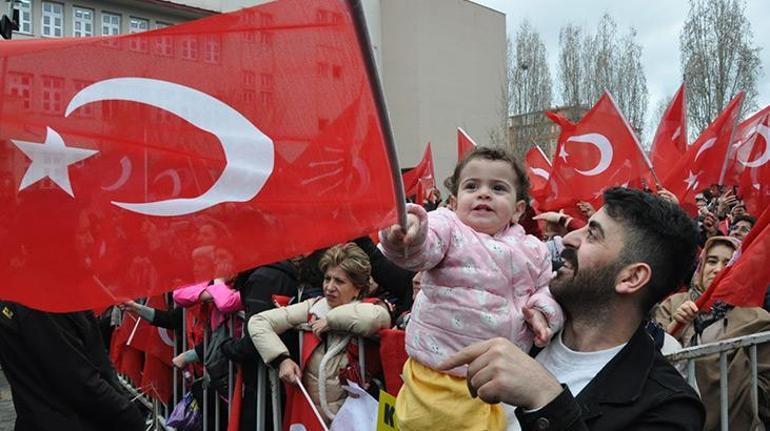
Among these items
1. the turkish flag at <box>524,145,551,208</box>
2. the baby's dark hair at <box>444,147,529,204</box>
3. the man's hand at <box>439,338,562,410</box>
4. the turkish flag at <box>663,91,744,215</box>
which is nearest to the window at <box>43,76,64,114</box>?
the man's hand at <box>439,338,562,410</box>

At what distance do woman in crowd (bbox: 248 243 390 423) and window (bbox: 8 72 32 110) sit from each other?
2.15 m

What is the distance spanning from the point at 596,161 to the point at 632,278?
180 inches

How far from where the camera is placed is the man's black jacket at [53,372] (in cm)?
306

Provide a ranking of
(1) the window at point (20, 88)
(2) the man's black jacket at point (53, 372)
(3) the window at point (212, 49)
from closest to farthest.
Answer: (1) the window at point (20, 88) < (3) the window at point (212, 49) < (2) the man's black jacket at point (53, 372)

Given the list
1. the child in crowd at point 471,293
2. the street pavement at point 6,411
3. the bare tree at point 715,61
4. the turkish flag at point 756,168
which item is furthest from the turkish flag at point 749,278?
the bare tree at point 715,61

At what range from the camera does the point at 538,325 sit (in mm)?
2277

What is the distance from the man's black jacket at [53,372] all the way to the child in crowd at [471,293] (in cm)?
148

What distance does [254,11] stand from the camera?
201 cm

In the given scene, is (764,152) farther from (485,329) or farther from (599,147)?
(485,329)

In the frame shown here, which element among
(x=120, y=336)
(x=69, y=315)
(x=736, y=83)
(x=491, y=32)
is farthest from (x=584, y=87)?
(x=69, y=315)

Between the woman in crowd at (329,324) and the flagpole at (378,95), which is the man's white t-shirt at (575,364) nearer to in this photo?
the flagpole at (378,95)

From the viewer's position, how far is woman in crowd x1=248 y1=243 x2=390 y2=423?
12.4 feet

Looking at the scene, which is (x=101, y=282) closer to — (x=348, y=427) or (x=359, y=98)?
(x=359, y=98)

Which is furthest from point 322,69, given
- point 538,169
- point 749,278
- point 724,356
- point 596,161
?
point 538,169
